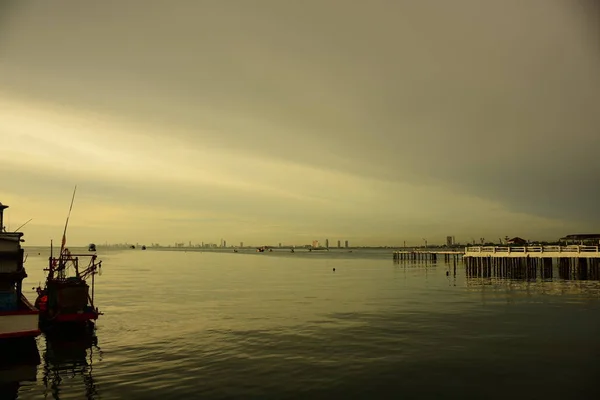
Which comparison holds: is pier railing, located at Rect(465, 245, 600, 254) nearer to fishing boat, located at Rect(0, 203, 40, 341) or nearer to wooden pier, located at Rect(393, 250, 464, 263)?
wooden pier, located at Rect(393, 250, 464, 263)

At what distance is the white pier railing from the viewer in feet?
203

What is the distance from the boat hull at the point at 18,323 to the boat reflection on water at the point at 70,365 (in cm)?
205

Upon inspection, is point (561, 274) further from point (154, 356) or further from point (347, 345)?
point (154, 356)

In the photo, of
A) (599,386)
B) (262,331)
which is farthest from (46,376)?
(599,386)

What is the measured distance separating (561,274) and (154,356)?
66.1 m

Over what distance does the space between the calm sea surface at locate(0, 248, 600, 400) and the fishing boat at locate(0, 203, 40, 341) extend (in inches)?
83.1

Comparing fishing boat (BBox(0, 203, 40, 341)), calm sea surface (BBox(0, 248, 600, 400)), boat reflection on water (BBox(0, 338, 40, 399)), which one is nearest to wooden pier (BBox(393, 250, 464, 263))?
calm sea surface (BBox(0, 248, 600, 400))

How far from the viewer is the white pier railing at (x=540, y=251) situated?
61794 millimetres

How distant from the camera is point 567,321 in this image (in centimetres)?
3362

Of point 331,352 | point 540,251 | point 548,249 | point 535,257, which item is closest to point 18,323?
point 331,352

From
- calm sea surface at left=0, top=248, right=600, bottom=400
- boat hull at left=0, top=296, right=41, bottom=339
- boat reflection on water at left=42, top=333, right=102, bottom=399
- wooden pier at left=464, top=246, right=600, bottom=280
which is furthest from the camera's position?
wooden pier at left=464, top=246, right=600, bottom=280

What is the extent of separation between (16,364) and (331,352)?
17446 millimetres

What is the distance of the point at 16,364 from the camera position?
23.7 m

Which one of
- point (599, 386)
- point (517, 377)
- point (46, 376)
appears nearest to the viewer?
point (599, 386)
